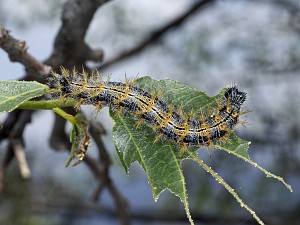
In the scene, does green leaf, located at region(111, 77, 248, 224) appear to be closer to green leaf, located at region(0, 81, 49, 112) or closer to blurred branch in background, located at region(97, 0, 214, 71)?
green leaf, located at region(0, 81, 49, 112)

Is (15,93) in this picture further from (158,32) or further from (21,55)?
(158,32)

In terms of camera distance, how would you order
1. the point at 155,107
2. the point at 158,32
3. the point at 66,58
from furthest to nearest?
the point at 158,32 < the point at 66,58 < the point at 155,107

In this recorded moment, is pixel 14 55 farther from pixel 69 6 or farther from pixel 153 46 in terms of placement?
pixel 153 46

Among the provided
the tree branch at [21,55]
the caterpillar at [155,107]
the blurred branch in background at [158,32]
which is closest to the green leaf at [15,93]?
the caterpillar at [155,107]

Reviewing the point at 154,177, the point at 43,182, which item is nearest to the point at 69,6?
the point at 154,177

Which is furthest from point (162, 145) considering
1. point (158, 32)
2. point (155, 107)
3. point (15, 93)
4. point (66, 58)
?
point (158, 32)

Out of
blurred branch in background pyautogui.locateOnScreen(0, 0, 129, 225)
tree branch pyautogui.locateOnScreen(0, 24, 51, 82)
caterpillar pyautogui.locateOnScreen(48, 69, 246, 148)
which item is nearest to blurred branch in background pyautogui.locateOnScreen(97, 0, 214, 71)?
blurred branch in background pyautogui.locateOnScreen(0, 0, 129, 225)
